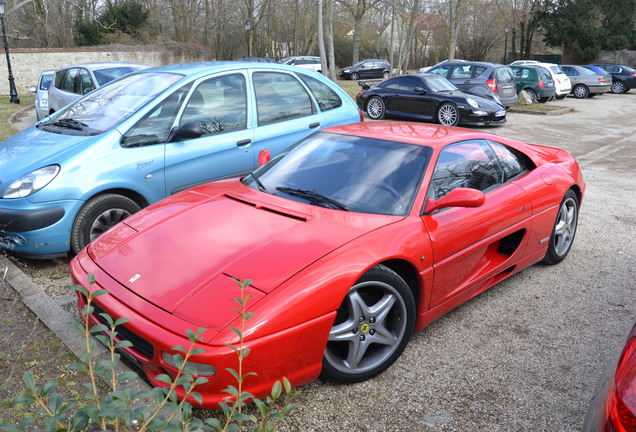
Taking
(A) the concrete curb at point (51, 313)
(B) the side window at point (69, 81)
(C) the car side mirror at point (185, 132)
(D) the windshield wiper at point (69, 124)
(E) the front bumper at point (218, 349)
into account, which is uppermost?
(B) the side window at point (69, 81)

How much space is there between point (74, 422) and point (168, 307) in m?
1.14

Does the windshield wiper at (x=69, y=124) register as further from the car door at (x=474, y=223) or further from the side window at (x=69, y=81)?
the side window at (x=69, y=81)

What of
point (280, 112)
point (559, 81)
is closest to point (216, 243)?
point (280, 112)

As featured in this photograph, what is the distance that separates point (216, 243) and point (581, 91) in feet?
85.7

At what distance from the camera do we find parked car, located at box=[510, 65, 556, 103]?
2077 cm

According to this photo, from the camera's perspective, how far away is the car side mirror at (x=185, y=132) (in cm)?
480

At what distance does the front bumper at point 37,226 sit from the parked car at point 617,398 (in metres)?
3.85

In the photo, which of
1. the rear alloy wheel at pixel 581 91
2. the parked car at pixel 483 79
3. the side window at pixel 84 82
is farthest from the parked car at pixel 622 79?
the side window at pixel 84 82

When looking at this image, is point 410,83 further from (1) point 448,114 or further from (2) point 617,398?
(2) point 617,398

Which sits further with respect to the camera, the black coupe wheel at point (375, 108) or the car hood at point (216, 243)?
the black coupe wheel at point (375, 108)

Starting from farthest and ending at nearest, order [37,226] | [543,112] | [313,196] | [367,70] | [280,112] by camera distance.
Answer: [367,70] < [543,112] < [280,112] < [37,226] < [313,196]

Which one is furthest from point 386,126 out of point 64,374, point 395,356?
point 64,374

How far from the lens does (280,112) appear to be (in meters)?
5.70

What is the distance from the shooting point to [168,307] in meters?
2.64
